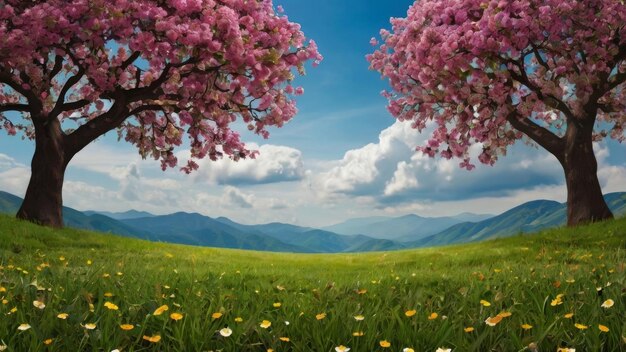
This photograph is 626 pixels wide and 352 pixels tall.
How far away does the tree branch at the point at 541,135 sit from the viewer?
2253 centimetres

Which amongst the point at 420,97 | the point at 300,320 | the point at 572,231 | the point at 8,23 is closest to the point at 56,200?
the point at 8,23

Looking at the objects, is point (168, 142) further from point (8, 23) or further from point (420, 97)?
point (420, 97)

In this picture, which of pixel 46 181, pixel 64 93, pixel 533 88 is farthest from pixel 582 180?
pixel 46 181

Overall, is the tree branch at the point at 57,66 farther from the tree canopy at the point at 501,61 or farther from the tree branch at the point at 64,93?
the tree canopy at the point at 501,61

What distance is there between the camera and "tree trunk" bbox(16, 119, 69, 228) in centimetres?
2069

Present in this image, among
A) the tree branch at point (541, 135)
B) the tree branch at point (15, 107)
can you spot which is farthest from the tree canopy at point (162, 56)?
the tree branch at point (541, 135)

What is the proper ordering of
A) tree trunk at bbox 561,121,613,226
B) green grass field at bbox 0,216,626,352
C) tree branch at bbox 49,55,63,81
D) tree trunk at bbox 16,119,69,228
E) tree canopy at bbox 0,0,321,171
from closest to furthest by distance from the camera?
green grass field at bbox 0,216,626,352, tree canopy at bbox 0,0,321,171, tree trunk at bbox 16,119,69,228, tree trunk at bbox 561,121,613,226, tree branch at bbox 49,55,63,81

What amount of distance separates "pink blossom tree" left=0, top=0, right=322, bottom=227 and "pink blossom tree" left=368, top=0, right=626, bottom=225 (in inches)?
201

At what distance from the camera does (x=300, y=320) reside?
5102 millimetres

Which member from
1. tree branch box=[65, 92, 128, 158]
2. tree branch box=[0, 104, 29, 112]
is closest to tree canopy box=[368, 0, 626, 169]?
tree branch box=[65, 92, 128, 158]

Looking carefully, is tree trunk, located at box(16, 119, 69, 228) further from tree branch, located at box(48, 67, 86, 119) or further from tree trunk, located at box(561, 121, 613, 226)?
tree trunk, located at box(561, 121, 613, 226)

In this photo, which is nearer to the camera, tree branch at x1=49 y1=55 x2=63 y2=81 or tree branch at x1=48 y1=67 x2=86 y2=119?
tree branch at x1=48 y1=67 x2=86 y2=119

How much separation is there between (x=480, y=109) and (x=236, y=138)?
36.2ft

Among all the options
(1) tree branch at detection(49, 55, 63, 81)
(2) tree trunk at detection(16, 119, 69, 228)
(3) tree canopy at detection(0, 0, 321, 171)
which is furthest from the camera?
(1) tree branch at detection(49, 55, 63, 81)
